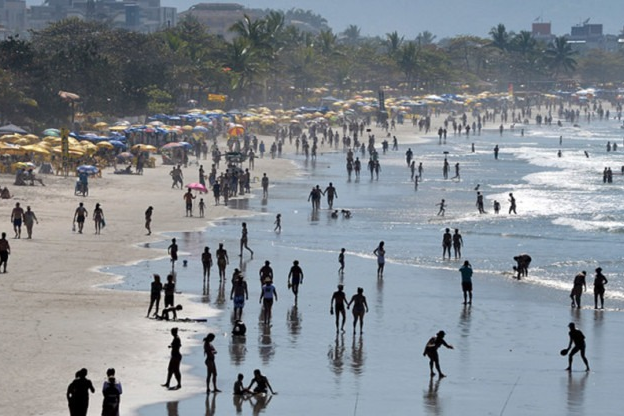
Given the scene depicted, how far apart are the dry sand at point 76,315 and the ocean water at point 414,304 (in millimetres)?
788

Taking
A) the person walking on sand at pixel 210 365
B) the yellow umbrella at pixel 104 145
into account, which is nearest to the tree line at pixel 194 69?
the yellow umbrella at pixel 104 145

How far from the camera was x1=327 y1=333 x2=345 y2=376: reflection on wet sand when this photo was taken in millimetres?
23000

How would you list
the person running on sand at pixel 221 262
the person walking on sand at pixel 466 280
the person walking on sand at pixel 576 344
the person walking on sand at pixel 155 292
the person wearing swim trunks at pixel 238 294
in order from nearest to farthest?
the person walking on sand at pixel 576 344
the person walking on sand at pixel 155 292
the person wearing swim trunks at pixel 238 294
the person walking on sand at pixel 466 280
the person running on sand at pixel 221 262

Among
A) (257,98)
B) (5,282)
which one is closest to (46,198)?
(5,282)

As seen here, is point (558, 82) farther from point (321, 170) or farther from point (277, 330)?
point (277, 330)

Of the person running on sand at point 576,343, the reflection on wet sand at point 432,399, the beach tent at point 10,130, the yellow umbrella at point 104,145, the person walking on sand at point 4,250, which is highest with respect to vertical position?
the beach tent at point 10,130

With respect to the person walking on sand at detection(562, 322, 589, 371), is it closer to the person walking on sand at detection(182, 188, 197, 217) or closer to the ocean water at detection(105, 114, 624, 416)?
the ocean water at detection(105, 114, 624, 416)

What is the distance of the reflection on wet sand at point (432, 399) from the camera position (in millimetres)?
20172

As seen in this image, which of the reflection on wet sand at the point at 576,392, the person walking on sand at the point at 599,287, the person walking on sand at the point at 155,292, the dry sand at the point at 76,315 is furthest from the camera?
the person walking on sand at the point at 599,287

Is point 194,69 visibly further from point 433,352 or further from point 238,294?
point 433,352

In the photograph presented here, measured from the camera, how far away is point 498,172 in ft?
247

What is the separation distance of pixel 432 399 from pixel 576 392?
2615 mm

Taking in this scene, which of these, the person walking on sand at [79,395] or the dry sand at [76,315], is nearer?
the person walking on sand at [79,395]

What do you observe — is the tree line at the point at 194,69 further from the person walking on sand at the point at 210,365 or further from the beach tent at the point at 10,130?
the person walking on sand at the point at 210,365
